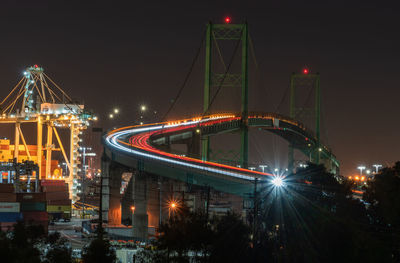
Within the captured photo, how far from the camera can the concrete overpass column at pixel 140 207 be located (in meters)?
47.8

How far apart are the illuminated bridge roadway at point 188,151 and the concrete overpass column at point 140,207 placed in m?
0.16

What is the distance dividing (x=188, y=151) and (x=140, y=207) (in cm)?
1804

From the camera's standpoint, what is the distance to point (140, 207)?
4931 centimetres

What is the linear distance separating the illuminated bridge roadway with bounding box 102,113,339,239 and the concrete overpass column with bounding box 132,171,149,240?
163mm

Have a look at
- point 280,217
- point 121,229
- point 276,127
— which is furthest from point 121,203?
point 280,217

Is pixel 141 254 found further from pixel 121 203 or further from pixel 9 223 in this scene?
pixel 121 203

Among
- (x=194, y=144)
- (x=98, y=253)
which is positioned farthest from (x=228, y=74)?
(x=98, y=253)

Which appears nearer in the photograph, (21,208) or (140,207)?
(21,208)

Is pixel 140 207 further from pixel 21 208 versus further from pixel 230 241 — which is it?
→ pixel 230 241

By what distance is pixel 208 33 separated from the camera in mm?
62500

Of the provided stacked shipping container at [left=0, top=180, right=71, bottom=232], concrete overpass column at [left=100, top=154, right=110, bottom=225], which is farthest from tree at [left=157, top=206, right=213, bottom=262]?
concrete overpass column at [left=100, top=154, right=110, bottom=225]

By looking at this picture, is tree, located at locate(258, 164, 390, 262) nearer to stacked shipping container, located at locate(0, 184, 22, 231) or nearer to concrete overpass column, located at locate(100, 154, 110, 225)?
stacked shipping container, located at locate(0, 184, 22, 231)

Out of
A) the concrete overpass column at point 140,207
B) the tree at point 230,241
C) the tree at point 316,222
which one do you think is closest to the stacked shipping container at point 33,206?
the concrete overpass column at point 140,207

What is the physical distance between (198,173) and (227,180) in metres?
2.66
